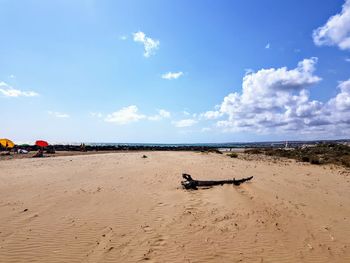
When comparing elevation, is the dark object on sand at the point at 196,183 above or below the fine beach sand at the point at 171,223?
above

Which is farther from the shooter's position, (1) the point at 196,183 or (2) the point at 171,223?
(1) the point at 196,183

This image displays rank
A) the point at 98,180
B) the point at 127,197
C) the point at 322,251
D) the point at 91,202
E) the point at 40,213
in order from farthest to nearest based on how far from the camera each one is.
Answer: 1. the point at 98,180
2. the point at 127,197
3. the point at 91,202
4. the point at 40,213
5. the point at 322,251

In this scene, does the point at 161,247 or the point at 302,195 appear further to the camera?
the point at 302,195

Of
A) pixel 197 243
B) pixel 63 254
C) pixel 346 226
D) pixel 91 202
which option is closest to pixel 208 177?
pixel 91 202

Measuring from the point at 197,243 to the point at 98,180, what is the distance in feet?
32.8

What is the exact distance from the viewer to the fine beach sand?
684 cm

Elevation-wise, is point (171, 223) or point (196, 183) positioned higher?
point (196, 183)

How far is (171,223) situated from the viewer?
342 inches

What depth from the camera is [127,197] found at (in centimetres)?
1199

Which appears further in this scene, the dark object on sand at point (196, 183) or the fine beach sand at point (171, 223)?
the dark object on sand at point (196, 183)

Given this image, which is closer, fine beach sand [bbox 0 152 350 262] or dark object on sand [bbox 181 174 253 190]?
fine beach sand [bbox 0 152 350 262]

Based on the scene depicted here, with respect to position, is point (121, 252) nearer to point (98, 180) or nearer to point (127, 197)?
point (127, 197)

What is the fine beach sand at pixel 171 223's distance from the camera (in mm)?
6836

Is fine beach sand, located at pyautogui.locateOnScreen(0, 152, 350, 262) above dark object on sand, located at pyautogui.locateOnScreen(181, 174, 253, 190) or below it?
below
